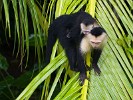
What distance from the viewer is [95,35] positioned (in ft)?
5.41

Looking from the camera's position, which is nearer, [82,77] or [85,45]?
[82,77]

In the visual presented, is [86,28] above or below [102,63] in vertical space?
above

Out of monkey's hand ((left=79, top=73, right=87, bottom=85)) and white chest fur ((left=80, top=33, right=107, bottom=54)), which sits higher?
white chest fur ((left=80, top=33, right=107, bottom=54))

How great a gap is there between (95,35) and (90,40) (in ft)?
0.12

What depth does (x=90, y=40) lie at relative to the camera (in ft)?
5.45

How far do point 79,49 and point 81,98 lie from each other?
1.02 ft

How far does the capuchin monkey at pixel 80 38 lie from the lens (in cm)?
165

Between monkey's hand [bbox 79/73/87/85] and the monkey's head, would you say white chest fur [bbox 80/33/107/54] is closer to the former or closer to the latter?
the monkey's head

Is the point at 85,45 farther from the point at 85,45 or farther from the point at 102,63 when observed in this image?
the point at 102,63

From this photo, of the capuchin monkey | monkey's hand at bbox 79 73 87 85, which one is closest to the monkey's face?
the capuchin monkey

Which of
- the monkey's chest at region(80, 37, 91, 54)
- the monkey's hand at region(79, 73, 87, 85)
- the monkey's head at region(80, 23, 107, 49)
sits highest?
the monkey's head at region(80, 23, 107, 49)

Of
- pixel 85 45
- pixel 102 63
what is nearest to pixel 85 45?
pixel 85 45

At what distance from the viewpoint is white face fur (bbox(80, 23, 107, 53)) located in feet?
5.39

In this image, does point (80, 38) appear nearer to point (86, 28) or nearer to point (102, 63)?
point (86, 28)
